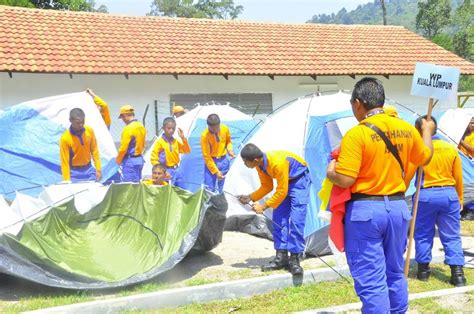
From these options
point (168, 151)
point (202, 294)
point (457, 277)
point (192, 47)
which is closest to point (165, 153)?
point (168, 151)

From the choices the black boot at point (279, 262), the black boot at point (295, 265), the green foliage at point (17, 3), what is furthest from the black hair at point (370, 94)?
the green foliage at point (17, 3)

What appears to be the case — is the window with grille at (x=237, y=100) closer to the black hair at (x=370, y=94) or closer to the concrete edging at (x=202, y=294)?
the concrete edging at (x=202, y=294)

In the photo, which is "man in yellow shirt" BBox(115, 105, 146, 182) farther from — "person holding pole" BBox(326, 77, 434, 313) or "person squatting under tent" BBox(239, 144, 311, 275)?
"person holding pole" BBox(326, 77, 434, 313)

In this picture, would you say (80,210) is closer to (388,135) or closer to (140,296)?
(140,296)

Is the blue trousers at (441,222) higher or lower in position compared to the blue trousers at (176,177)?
higher

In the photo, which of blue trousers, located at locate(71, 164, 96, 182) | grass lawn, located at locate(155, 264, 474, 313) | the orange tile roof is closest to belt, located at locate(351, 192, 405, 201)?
grass lawn, located at locate(155, 264, 474, 313)

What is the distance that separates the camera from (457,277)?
516 cm

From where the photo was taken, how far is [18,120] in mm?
8211

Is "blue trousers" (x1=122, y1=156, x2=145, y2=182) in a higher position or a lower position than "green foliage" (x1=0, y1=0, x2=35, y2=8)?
lower

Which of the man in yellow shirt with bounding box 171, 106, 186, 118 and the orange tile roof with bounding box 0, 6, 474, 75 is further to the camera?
the orange tile roof with bounding box 0, 6, 474, 75

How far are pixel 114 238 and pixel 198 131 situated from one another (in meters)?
4.07

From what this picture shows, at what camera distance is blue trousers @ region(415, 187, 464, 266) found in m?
5.21

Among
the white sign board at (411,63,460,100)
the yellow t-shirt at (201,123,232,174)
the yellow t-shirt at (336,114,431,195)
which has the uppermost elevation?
the white sign board at (411,63,460,100)

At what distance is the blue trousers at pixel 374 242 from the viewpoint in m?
3.44
